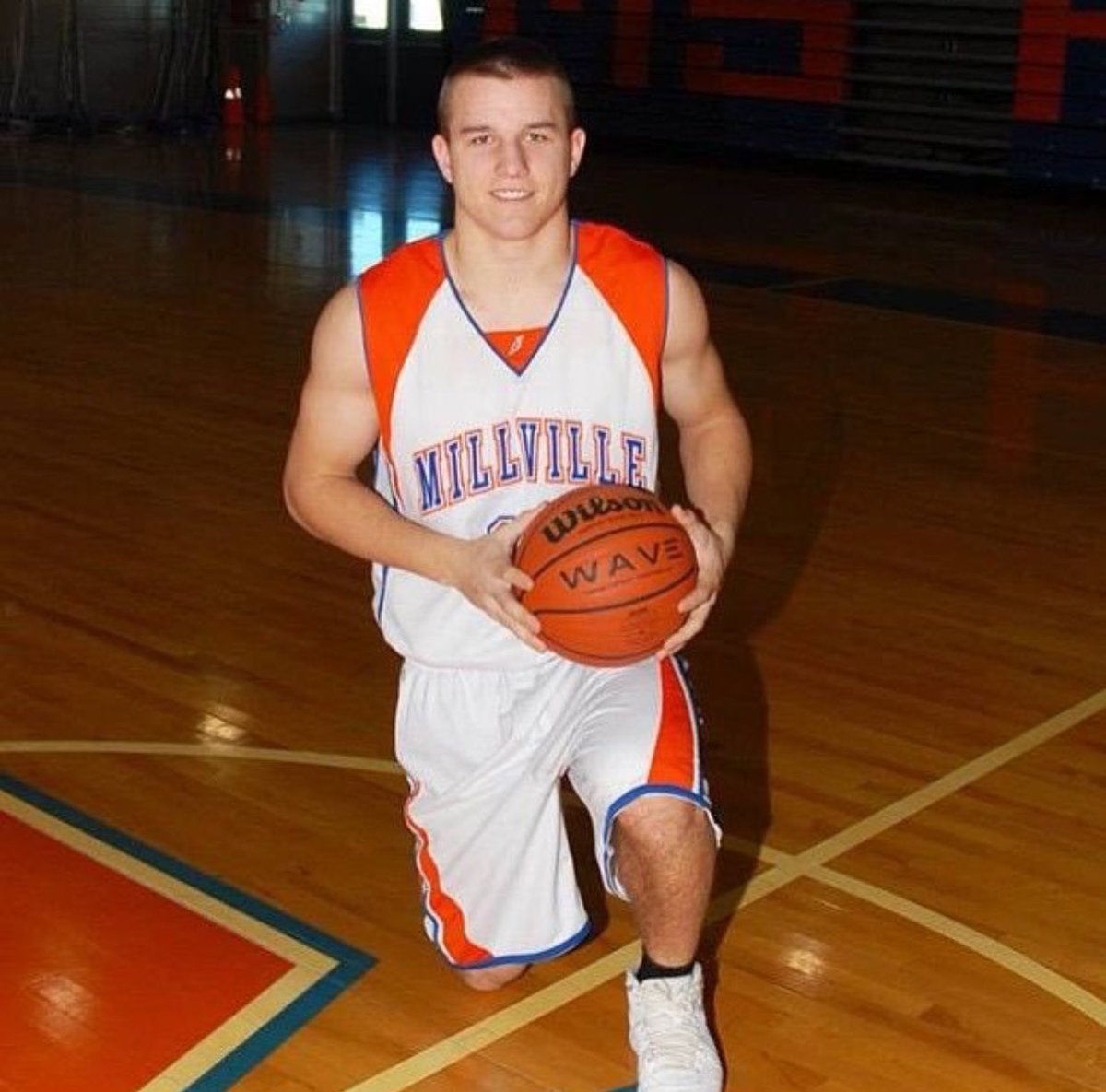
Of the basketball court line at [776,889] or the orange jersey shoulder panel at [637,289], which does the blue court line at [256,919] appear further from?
the orange jersey shoulder panel at [637,289]

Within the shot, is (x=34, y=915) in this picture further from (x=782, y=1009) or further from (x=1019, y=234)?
(x=1019, y=234)

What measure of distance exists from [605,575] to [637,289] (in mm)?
554

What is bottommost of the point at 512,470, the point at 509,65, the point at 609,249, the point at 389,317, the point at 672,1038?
the point at 672,1038

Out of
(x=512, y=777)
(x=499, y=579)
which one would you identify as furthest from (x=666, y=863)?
(x=499, y=579)

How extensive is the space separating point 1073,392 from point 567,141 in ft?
18.5

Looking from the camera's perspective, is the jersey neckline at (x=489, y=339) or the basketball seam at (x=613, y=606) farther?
the jersey neckline at (x=489, y=339)

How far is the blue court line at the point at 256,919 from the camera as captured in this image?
112 inches

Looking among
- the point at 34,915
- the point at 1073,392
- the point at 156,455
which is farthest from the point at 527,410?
the point at 1073,392

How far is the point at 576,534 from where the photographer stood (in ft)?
8.78

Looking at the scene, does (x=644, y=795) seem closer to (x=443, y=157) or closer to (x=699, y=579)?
(x=699, y=579)

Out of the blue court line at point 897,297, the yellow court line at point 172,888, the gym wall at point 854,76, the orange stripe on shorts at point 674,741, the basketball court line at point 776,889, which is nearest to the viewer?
the orange stripe on shorts at point 674,741

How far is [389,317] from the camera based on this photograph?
291 centimetres

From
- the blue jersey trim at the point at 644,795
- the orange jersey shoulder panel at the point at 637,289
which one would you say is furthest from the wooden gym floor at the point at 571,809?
the orange jersey shoulder panel at the point at 637,289

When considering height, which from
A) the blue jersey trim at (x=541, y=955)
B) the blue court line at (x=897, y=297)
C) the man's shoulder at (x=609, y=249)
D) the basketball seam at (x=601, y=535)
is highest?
the man's shoulder at (x=609, y=249)
